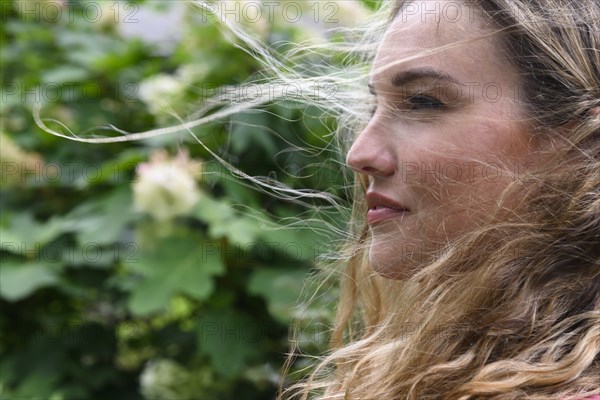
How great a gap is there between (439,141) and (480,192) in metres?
0.10

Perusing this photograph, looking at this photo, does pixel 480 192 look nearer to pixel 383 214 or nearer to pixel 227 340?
pixel 383 214

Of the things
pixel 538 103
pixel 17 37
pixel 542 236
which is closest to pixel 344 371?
pixel 542 236

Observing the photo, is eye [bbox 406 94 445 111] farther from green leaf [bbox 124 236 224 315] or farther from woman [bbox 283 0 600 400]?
green leaf [bbox 124 236 224 315]

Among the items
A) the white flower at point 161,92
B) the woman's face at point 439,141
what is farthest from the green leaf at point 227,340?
the woman's face at point 439,141

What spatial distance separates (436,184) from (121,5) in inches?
85.7

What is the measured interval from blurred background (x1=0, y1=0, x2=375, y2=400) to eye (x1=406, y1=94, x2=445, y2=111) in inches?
25.3

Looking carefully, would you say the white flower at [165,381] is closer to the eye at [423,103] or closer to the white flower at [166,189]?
the white flower at [166,189]

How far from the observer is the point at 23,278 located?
7.65 feet

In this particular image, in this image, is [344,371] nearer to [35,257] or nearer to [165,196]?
[165,196]

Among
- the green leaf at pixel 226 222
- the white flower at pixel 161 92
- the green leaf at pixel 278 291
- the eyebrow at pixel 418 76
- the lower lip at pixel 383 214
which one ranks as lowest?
the green leaf at pixel 278 291

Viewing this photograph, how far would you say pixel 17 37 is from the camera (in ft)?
10.3

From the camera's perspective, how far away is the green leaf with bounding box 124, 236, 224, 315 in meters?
2.29

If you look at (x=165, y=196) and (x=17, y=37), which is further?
(x=17, y=37)

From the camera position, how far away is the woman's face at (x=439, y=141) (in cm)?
134
